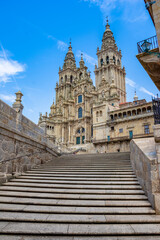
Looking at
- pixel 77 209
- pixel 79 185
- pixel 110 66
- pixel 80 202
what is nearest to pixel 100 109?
pixel 110 66

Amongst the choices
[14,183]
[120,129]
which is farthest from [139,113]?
[14,183]

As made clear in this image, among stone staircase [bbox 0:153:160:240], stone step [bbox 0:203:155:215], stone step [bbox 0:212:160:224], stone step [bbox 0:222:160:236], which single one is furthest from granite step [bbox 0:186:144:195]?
stone step [bbox 0:222:160:236]

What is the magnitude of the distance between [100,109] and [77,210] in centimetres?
3161

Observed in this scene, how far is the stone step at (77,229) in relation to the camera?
11.4 feet

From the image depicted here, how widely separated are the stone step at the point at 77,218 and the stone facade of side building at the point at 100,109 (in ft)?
83.0

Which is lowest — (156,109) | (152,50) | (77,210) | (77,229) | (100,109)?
(77,229)

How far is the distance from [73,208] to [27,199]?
1607 millimetres

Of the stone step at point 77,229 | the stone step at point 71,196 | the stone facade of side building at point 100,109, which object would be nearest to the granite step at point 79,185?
the stone step at point 71,196

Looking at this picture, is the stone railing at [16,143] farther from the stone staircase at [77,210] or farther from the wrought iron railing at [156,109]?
the wrought iron railing at [156,109]

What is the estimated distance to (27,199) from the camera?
514cm

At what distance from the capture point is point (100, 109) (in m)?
35.3

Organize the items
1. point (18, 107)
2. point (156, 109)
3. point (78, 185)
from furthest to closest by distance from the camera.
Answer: point (18, 107) < point (156, 109) < point (78, 185)

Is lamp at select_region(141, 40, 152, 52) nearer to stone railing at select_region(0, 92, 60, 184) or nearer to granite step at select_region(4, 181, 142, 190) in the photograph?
granite step at select_region(4, 181, 142, 190)

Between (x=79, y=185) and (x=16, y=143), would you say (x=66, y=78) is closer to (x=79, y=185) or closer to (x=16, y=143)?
(x=16, y=143)
